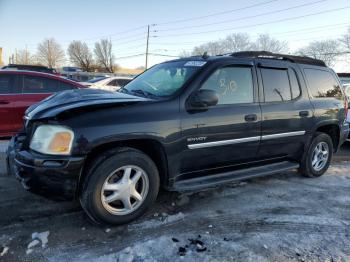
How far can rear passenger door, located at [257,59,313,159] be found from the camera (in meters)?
4.25

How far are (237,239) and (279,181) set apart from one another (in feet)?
7.18

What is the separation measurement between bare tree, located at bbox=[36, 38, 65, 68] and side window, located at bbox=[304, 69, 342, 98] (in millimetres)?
94249

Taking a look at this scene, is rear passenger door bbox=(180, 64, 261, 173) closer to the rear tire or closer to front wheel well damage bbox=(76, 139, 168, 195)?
front wheel well damage bbox=(76, 139, 168, 195)

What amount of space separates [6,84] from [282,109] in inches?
209

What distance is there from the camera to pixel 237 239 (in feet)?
10.3

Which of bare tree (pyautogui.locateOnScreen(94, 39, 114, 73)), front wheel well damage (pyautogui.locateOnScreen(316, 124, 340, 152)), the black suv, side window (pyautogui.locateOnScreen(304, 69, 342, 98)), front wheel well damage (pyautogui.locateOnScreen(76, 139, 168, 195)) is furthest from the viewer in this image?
bare tree (pyautogui.locateOnScreen(94, 39, 114, 73))

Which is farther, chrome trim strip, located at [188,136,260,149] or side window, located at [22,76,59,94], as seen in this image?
side window, located at [22,76,59,94]

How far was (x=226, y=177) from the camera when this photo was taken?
12.8ft

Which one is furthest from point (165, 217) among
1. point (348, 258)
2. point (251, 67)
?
point (251, 67)

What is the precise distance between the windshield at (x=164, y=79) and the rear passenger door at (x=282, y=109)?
39.0 inches

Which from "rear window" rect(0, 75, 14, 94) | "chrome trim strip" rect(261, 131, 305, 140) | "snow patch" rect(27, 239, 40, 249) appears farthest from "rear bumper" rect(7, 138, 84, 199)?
"rear window" rect(0, 75, 14, 94)

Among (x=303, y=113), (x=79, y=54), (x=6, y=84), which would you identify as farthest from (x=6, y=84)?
(x=79, y=54)

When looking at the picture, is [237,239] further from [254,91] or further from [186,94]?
[254,91]

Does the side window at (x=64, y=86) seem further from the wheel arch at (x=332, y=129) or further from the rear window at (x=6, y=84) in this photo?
the wheel arch at (x=332, y=129)
